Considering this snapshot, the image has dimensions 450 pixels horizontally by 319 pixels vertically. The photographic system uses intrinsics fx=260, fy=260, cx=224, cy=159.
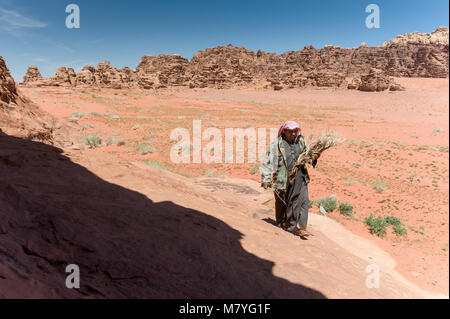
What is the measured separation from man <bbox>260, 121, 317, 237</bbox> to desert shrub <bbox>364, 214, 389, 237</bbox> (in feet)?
8.83

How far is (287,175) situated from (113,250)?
2.88 m

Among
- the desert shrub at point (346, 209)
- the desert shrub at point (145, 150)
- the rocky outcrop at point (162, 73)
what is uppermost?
the rocky outcrop at point (162, 73)

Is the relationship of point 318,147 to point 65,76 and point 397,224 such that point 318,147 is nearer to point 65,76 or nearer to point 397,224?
point 397,224

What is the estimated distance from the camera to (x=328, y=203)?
7.06 m

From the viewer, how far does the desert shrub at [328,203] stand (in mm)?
7008

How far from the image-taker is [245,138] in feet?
49.6

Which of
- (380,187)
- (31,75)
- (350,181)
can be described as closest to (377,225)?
(380,187)

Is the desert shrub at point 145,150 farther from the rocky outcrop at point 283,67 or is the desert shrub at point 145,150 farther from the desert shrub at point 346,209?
the rocky outcrop at point 283,67

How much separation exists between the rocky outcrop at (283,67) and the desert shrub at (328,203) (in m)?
52.5

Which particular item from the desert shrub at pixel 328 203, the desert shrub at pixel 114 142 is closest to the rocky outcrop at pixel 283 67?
the desert shrub at pixel 114 142

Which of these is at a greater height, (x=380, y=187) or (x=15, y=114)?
(x=15, y=114)

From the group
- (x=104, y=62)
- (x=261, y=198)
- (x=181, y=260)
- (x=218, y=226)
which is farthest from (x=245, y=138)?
(x=104, y=62)

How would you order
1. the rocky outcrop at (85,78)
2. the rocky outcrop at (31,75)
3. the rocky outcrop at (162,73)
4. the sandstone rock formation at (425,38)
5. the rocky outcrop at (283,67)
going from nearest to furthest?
the rocky outcrop at (85,78), the rocky outcrop at (283,67), the rocky outcrop at (162,73), the rocky outcrop at (31,75), the sandstone rock formation at (425,38)

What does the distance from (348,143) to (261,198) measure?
10.4 meters
